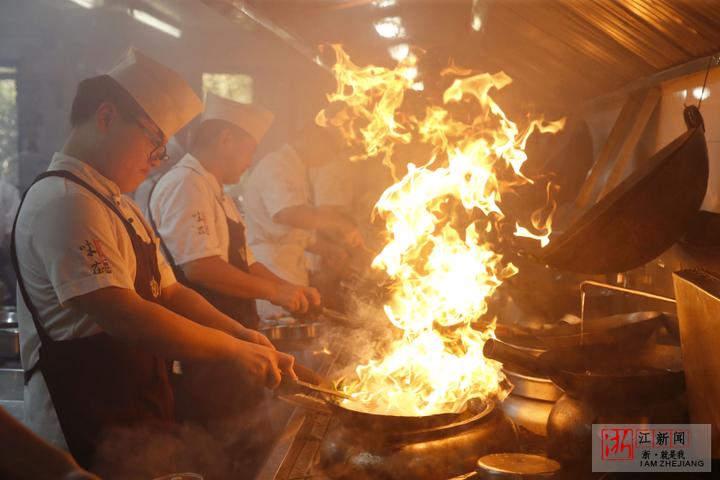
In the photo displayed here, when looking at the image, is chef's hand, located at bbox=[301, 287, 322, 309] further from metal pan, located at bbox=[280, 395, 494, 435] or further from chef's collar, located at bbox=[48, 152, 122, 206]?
metal pan, located at bbox=[280, 395, 494, 435]

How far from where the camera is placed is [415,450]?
2039 mm

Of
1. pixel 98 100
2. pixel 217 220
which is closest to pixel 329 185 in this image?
pixel 217 220

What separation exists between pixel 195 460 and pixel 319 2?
3584 mm

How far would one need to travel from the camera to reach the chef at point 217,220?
4.05 meters

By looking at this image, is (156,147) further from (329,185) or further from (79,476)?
(329,185)

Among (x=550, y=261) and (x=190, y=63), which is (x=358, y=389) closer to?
(x=550, y=261)

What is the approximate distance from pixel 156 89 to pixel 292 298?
1675 millimetres

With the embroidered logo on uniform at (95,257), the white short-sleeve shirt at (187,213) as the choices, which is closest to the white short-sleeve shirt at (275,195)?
the white short-sleeve shirt at (187,213)

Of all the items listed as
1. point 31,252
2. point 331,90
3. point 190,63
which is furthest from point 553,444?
point 190,63

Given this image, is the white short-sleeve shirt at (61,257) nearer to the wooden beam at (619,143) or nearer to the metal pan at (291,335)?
the metal pan at (291,335)

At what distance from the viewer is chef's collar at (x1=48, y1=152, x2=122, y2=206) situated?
8.72 ft

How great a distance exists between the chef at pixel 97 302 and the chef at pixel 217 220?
1119 millimetres

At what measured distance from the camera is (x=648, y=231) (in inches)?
102

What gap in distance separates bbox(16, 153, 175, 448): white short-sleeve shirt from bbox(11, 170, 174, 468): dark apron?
32 mm
